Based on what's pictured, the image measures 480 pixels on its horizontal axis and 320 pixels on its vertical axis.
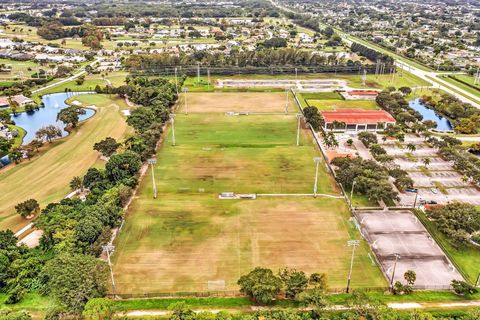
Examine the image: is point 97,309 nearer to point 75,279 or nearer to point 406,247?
point 75,279

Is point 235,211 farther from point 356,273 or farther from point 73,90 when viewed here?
point 73,90

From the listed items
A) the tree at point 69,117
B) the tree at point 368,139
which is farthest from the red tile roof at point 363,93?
the tree at point 69,117

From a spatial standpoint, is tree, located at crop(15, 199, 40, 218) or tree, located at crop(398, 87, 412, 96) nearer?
tree, located at crop(15, 199, 40, 218)

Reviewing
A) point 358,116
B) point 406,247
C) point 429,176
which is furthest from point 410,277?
point 358,116

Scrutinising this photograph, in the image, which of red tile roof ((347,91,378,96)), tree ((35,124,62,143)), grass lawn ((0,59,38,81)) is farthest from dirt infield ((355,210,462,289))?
grass lawn ((0,59,38,81))

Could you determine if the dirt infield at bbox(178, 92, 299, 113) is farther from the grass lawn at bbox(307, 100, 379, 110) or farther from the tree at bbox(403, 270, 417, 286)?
the tree at bbox(403, 270, 417, 286)

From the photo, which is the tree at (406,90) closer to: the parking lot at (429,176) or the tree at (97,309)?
the parking lot at (429,176)
